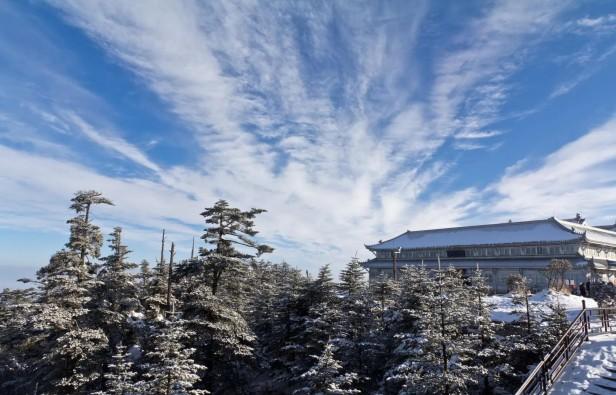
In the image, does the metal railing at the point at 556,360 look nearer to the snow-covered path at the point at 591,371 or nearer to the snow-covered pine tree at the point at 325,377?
the snow-covered path at the point at 591,371

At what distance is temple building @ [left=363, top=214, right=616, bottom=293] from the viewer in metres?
42.7

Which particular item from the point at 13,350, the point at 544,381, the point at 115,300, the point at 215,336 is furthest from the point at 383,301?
the point at 13,350

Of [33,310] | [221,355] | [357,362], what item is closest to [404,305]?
[357,362]

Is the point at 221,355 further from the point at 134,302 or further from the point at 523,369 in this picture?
the point at 523,369

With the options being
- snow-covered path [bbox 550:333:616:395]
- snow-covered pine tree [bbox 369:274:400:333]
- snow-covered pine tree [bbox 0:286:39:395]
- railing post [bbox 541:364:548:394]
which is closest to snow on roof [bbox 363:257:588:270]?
snow-covered pine tree [bbox 369:274:400:333]

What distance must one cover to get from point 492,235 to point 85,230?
163ft

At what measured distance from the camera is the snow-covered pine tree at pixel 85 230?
2220cm

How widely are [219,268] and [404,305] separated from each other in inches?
431

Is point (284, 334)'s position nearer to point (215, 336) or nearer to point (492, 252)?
point (215, 336)

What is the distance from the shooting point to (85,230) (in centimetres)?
2264

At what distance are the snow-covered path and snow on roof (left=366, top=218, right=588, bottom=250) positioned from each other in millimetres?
32599

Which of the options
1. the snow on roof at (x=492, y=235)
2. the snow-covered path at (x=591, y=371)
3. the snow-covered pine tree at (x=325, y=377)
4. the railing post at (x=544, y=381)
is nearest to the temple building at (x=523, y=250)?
the snow on roof at (x=492, y=235)

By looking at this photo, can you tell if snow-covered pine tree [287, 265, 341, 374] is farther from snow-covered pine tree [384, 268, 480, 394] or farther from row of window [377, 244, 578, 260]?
row of window [377, 244, 578, 260]

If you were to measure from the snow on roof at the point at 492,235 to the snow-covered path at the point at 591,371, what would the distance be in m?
32.6
